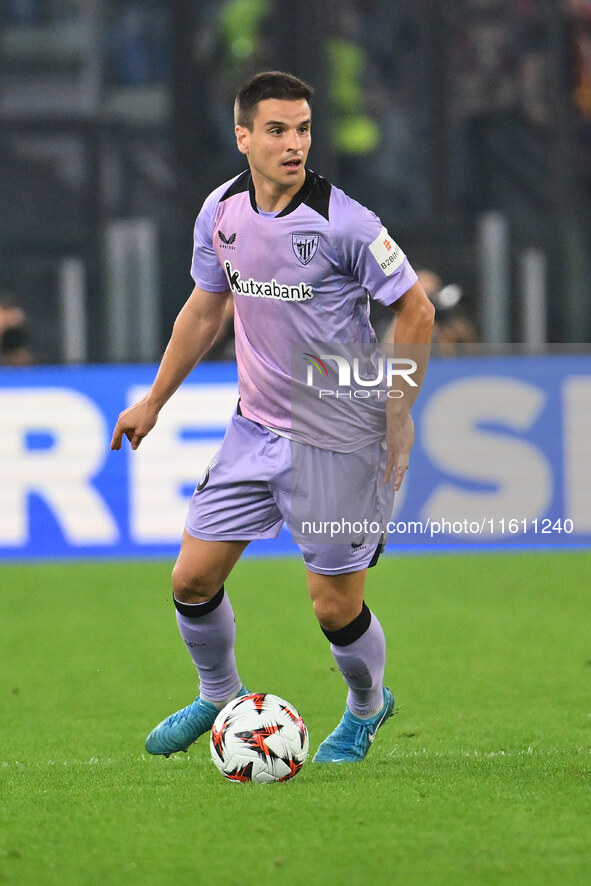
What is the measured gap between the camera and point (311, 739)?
5477 millimetres

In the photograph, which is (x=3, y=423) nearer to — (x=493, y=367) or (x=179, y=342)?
(x=493, y=367)

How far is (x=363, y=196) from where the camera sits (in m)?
13.2

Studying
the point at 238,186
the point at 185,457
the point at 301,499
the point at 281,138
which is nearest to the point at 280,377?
the point at 301,499

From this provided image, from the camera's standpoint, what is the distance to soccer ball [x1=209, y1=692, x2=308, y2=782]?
4.61 m

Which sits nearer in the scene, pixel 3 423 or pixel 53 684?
pixel 53 684

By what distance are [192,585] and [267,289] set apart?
94 cm

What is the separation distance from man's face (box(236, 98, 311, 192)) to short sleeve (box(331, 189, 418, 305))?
0.20 metres

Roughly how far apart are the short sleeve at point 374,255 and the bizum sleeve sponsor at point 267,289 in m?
0.17

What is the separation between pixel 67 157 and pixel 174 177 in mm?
915

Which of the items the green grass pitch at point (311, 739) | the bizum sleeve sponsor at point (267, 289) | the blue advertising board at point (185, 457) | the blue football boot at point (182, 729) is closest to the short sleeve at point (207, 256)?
the bizum sleeve sponsor at point (267, 289)

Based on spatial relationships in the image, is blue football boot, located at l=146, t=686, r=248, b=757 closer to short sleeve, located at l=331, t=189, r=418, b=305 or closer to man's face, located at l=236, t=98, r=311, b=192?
short sleeve, located at l=331, t=189, r=418, b=305

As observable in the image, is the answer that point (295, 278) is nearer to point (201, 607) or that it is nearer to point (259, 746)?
point (201, 607)

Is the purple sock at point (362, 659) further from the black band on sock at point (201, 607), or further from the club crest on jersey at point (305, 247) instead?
the club crest on jersey at point (305, 247)

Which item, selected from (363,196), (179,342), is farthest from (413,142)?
(179,342)
